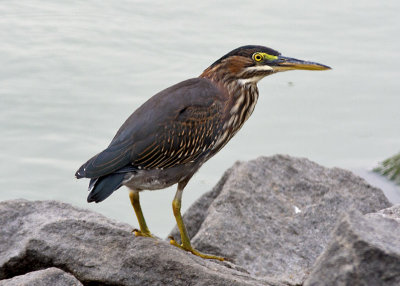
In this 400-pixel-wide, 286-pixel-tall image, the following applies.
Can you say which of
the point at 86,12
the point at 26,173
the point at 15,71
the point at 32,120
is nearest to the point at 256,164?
the point at 26,173

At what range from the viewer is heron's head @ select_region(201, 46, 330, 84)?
19.7 feet

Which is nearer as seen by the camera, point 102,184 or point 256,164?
point 102,184

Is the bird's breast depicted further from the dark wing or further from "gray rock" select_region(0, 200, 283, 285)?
"gray rock" select_region(0, 200, 283, 285)

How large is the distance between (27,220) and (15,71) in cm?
604

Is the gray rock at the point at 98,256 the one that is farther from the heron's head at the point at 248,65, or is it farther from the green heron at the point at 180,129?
the heron's head at the point at 248,65

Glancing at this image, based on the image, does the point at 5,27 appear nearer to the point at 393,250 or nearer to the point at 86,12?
the point at 86,12

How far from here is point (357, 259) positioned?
3652 millimetres

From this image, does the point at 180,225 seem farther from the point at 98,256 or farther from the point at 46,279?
the point at 46,279

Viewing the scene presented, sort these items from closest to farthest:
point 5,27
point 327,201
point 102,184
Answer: point 102,184 → point 327,201 → point 5,27

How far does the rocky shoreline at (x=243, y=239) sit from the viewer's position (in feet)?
12.3

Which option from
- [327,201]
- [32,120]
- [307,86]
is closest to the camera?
[327,201]

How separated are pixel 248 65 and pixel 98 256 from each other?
1.73 metres

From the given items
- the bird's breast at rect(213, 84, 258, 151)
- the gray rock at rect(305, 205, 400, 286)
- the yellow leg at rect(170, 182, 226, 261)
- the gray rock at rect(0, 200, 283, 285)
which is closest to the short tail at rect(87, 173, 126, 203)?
the gray rock at rect(0, 200, 283, 285)

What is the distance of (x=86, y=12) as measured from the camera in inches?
506
